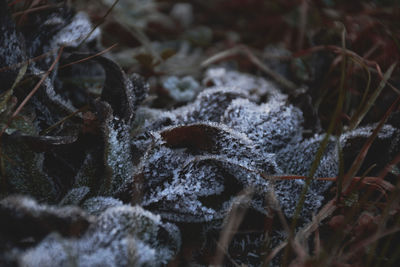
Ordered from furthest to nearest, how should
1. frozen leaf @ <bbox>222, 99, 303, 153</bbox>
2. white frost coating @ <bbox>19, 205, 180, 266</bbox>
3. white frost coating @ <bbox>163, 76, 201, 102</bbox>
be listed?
white frost coating @ <bbox>163, 76, 201, 102</bbox>, frozen leaf @ <bbox>222, 99, 303, 153</bbox>, white frost coating @ <bbox>19, 205, 180, 266</bbox>

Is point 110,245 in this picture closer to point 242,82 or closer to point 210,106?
point 210,106

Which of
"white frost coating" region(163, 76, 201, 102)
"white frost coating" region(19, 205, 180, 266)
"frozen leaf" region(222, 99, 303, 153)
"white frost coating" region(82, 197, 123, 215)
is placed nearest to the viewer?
"white frost coating" region(19, 205, 180, 266)

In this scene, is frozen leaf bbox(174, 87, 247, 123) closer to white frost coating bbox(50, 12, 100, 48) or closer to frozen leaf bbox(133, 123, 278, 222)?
frozen leaf bbox(133, 123, 278, 222)

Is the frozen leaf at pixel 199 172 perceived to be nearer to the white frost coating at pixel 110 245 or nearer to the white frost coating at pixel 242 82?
the white frost coating at pixel 110 245

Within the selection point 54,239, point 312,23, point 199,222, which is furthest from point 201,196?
point 312,23

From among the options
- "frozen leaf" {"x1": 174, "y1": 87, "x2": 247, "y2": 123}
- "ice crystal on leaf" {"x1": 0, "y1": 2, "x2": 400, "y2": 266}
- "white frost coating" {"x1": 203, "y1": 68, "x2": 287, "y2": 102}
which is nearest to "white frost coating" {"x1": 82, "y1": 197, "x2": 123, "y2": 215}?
"ice crystal on leaf" {"x1": 0, "y1": 2, "x2": 400, "y2": 266}

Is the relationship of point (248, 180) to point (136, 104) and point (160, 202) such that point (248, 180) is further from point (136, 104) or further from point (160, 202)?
point (136, 104)

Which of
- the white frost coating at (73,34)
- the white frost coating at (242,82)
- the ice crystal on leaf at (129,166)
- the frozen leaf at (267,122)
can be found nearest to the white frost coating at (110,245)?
the ice crystal on leaf at (129,166)

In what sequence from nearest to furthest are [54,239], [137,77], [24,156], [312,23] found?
[54,239]
[24,156]
[137,77]
[312,23]
